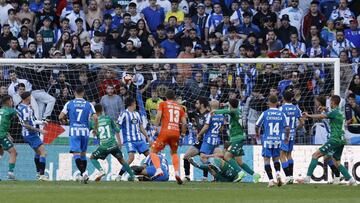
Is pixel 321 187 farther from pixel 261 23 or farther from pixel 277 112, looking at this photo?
pixel 261 23

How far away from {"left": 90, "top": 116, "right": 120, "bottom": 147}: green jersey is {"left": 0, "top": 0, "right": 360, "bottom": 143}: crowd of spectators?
227cm

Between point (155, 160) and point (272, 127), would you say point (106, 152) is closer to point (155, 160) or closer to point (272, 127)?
point (155, 160)

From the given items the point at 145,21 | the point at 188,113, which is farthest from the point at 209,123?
the point at 145,21

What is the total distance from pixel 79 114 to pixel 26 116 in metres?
1.38

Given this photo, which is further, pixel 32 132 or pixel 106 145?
pixel 32 132

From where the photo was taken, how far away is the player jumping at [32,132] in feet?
89.2

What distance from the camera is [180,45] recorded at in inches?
1280

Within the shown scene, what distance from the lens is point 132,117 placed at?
2791 centimetres

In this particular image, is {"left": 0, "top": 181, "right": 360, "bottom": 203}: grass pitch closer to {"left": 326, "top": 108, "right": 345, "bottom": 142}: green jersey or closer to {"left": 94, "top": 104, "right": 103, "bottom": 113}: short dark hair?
{"left": 326, "top": 108, "right": 345, "bottom": 142}: green jersey

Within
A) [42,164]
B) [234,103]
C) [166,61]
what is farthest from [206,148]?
[42,164]

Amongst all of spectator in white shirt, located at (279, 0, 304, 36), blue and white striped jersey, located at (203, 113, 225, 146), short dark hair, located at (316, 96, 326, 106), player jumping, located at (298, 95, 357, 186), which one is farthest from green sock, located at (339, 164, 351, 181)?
spectator in white shirt, located at (279, 0, 304, 36)

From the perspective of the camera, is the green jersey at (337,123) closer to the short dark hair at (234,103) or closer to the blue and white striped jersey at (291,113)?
the blue and white striped jersey at (291,113)

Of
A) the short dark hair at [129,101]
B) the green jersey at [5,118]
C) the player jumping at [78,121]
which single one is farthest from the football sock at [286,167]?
the green jersey at [5,118]

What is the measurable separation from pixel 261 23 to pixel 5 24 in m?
7.08
